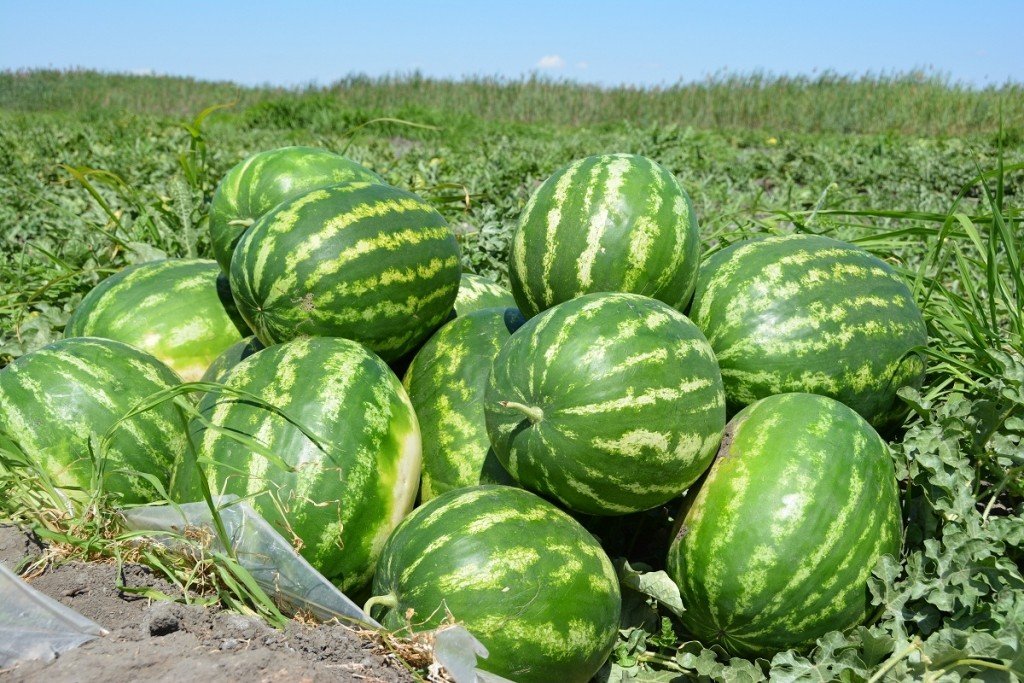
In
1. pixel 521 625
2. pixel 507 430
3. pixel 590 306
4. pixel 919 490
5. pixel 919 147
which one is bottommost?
pixel 521 625

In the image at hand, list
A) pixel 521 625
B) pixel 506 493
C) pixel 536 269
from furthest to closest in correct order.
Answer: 1. pixel 536 269
2. pixel 506 493
3. pixel 521 625

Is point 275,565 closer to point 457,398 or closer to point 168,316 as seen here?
point 457,398

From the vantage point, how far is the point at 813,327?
2.50 meters

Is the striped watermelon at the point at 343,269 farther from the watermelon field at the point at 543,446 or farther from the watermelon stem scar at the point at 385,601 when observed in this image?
the watermelon stem scar at the point at 385,601

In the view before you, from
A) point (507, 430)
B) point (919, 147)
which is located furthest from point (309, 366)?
point (919, 147)

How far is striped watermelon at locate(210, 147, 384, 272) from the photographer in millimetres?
3033

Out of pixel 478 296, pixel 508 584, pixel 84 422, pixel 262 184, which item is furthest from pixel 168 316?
pixel 508 584

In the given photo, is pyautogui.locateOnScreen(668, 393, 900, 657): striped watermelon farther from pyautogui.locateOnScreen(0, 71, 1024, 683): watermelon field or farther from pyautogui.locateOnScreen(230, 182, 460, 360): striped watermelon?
pyautogui.locateOnScreen(230, 182, 460, 360): striped watermelon

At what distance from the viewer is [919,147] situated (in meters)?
11.8

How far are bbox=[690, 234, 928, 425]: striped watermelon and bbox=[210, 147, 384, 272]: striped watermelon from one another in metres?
1.43

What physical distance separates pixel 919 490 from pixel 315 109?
16.1 m

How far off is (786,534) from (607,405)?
564mm

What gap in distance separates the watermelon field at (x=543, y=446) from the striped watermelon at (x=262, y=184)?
0.01 m

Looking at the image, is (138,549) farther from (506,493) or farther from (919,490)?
(919,490)
